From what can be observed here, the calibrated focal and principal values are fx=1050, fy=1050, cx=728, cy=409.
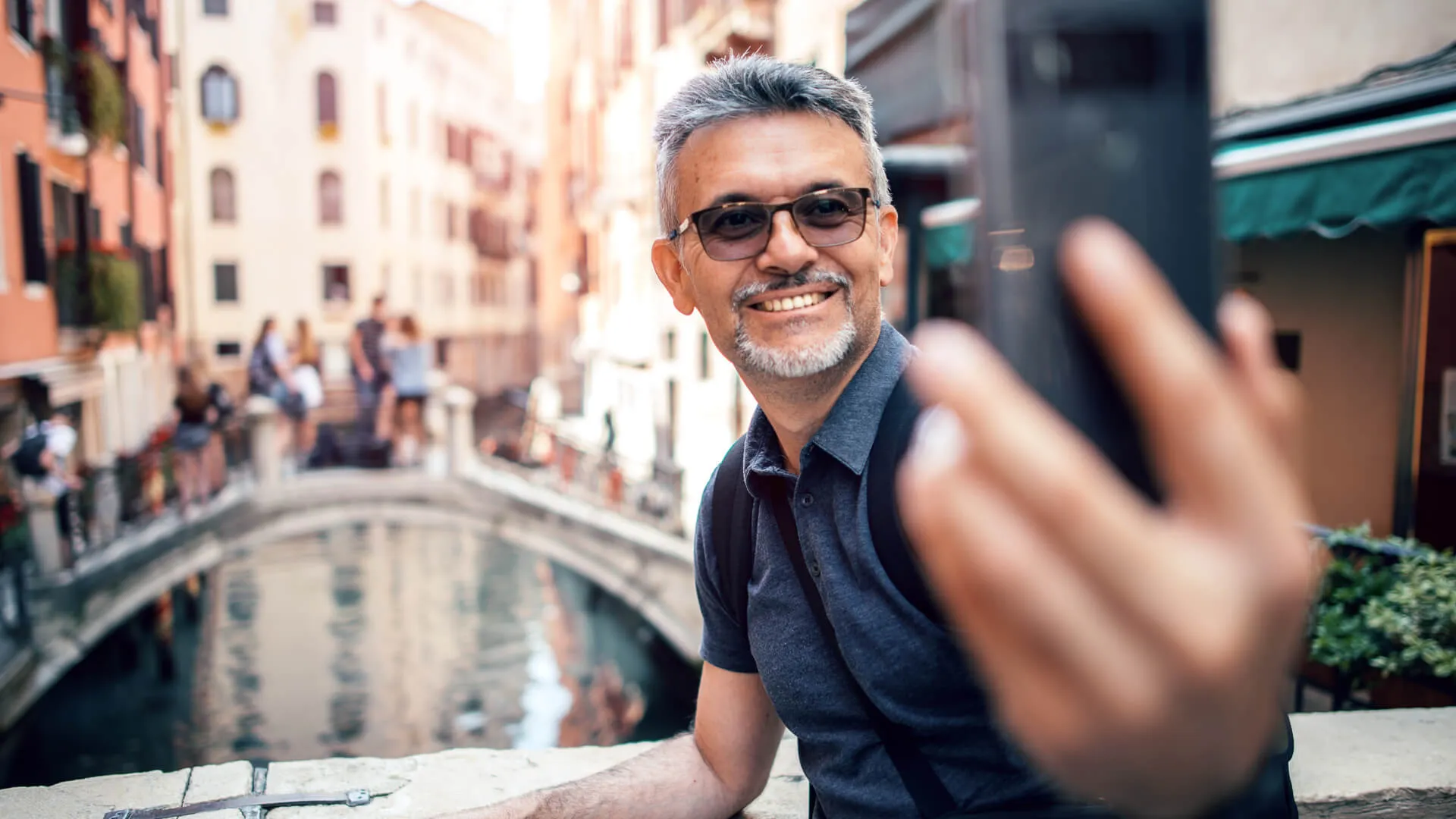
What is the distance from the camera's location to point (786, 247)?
128 cm

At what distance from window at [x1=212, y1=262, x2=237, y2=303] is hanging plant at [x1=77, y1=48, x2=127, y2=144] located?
18.0 metres

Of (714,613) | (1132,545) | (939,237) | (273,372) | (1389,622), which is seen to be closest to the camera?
(1132,545)

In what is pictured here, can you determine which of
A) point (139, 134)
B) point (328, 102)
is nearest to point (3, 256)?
point (139, 134)

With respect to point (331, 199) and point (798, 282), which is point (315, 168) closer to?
point (331, 199)

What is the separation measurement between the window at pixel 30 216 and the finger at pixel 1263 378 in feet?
44.1

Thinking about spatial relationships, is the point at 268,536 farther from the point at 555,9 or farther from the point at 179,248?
the point at 555,9

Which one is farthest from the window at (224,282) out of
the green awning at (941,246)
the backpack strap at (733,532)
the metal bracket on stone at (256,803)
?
the backpack strap at (733,532)

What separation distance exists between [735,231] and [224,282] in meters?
32.9

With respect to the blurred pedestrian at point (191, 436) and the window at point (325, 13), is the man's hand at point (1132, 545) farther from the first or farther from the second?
the window at point (325, 13)

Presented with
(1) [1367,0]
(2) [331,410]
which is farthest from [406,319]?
(2) [331,410]

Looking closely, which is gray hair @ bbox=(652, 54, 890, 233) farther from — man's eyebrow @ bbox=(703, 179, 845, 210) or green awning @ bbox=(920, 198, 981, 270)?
green awning @ bbox=(920, 198, 981, 270)

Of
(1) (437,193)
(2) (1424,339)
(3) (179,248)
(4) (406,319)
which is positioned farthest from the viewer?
(1) (437,193)

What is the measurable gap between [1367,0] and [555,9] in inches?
1210

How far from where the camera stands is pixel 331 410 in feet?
100
